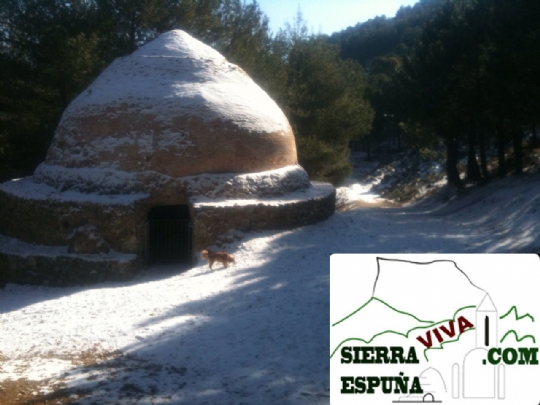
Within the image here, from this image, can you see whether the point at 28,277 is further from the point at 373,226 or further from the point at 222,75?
the point at 373,226

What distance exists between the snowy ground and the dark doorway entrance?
53cm

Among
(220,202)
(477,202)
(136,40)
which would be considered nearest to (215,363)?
(220,202)

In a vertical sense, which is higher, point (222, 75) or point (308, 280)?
point (222, 75)

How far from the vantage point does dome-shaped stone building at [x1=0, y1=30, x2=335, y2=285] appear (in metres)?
9.82

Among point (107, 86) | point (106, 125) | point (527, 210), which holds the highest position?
point (107, 86)

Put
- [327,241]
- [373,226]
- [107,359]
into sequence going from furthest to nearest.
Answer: [373,226] → [327,241] → [107,359]

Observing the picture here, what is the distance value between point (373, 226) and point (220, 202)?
390 centimetres

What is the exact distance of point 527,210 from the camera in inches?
489

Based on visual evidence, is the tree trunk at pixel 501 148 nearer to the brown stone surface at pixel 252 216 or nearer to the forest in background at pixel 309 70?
the forest in background at pixel 309 70

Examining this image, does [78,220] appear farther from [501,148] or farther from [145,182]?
[501,148]

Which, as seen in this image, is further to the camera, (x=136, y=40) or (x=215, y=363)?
(x=136, y=40)

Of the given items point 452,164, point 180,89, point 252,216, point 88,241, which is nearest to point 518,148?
point 452,164

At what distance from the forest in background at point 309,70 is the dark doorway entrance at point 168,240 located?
7476 mm

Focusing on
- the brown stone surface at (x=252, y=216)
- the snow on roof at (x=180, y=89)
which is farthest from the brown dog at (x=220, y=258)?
the snow on roof at (x=180, y=89)
